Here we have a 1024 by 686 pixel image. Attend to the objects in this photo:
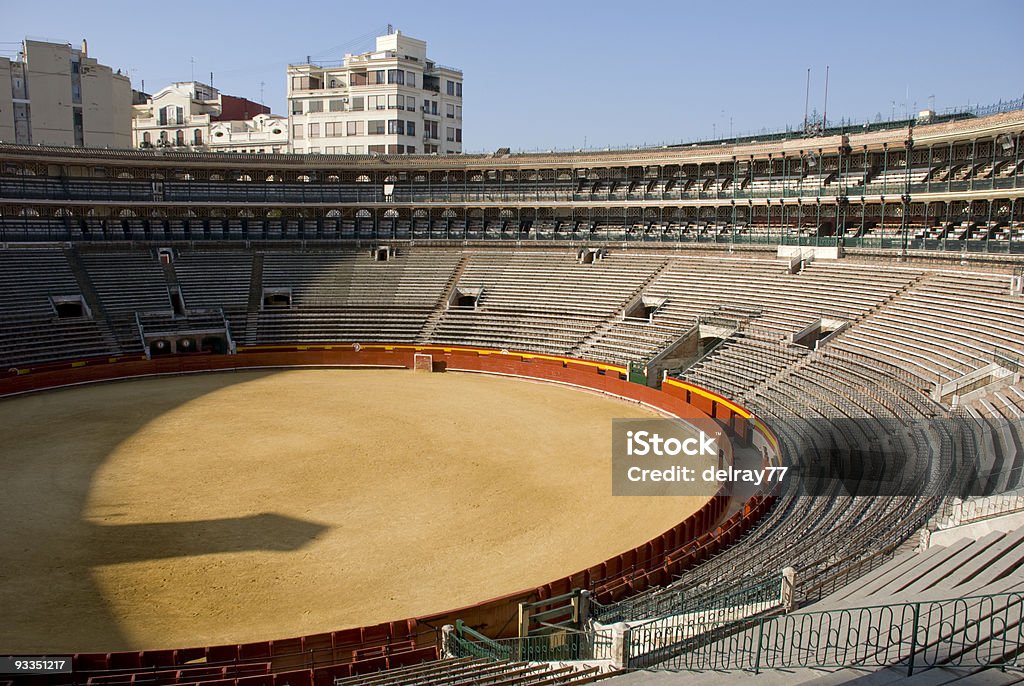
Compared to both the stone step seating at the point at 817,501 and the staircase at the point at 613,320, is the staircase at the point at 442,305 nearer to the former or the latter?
the staircase at the point at 613,320

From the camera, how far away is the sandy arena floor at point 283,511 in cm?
1856

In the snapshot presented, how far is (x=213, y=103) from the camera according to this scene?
85938 millimetres

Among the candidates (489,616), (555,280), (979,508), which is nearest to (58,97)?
(555,280)

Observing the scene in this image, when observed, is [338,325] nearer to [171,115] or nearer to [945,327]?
[945,327]

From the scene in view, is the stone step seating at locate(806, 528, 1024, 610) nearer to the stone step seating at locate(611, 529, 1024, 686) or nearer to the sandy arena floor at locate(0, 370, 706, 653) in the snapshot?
the stone step seating at locate(611, 529, 1024, 686)

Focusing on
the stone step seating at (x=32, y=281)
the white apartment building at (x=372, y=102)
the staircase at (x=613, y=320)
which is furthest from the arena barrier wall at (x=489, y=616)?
the white apartment building at (x=372, y=102)

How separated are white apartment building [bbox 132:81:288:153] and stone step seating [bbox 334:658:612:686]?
71.2 m

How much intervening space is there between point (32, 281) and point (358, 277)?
67.4 ft

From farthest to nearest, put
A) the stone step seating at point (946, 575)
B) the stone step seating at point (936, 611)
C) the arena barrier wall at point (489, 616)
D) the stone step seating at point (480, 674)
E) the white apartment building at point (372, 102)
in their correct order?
the white apartment building at point (372, 102), the arena barrier wall at point (489, 616), the stone step seating at point (946, 575), the stone step seating at point (480, 674), the stone step seating at point (936, 611)

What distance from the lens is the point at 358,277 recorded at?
5825cm

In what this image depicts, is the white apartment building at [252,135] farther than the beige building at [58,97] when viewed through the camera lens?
Yes

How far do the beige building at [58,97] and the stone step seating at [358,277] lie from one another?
2527cm

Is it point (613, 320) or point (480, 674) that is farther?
point (613, 320)

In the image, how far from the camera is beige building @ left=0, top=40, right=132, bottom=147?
6762 centimetres
